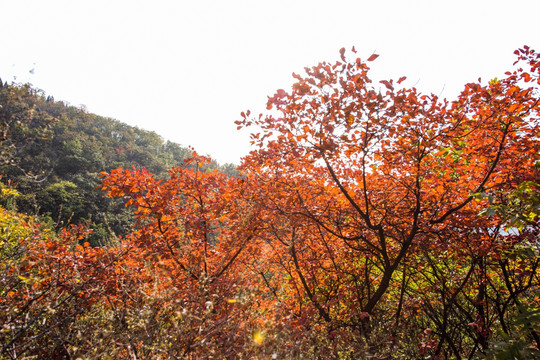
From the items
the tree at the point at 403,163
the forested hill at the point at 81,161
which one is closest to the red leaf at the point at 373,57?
the tree at the point at 403,163

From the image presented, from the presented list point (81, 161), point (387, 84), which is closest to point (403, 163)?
point (387, 84)

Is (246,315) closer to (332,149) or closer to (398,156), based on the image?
(332,149)

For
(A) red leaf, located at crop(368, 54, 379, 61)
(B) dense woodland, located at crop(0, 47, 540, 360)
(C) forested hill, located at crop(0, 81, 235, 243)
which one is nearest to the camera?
(B) dense woodland, located at crop(0, 47, 540, 360)

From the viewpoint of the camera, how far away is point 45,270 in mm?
3162

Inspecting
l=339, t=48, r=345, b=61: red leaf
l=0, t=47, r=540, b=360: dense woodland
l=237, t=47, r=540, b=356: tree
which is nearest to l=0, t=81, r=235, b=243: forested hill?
l=0, t=47, r=540, b=360: dense woodland

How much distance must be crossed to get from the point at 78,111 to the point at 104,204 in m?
33.9

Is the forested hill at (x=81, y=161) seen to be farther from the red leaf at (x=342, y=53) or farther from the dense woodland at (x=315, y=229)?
the red leaf at (x=342, y=53)

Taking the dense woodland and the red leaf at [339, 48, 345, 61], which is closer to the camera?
the dense woodland

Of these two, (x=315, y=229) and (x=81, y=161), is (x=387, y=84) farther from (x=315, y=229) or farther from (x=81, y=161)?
(x=81, y=161)

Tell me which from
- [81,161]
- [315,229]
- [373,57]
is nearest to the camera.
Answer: [373,57]

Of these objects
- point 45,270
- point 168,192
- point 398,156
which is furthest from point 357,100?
point 45,270

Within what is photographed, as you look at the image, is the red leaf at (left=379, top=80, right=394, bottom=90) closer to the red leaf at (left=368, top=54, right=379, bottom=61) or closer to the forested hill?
the red leaf at (left=368, top=54, right=379, bottom=61)

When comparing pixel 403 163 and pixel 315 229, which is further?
pixel 315 229

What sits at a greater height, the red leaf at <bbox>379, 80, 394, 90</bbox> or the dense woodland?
the red leaf at <bbox>379, 80, 394, 90</bbox>
